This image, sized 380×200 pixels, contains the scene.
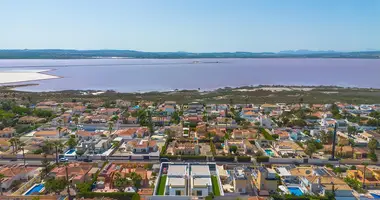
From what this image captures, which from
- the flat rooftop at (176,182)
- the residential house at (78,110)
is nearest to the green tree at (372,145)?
the flat rooftop at (176,182)

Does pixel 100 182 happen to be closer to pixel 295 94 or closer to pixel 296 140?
pixel 296 140

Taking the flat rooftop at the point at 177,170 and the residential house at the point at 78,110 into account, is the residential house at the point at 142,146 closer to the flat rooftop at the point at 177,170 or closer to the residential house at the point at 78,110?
the flat rooftop at the point at 177,170

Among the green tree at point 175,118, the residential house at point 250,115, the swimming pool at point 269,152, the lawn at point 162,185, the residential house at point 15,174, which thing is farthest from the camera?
the residential house at point 250,115

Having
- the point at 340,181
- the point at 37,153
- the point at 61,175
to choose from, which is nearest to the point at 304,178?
the point at 340,181

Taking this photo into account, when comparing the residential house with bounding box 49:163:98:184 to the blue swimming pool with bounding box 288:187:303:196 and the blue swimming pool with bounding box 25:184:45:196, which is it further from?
the blue swimming pool with bounding box 288:187:303:196

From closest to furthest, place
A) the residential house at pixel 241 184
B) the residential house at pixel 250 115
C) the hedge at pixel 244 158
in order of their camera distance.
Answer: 1. the residential house at pixel 241 184
2. the hedge at pixel 244 158
3. the residential house at pixel 250 115

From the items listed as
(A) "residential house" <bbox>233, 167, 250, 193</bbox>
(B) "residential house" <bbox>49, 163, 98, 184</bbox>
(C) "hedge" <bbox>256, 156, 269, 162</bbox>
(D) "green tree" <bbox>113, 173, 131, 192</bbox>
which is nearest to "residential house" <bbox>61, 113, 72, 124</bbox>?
(B) "residential house" <bbox>49, 163, 98, 184</bbox>
